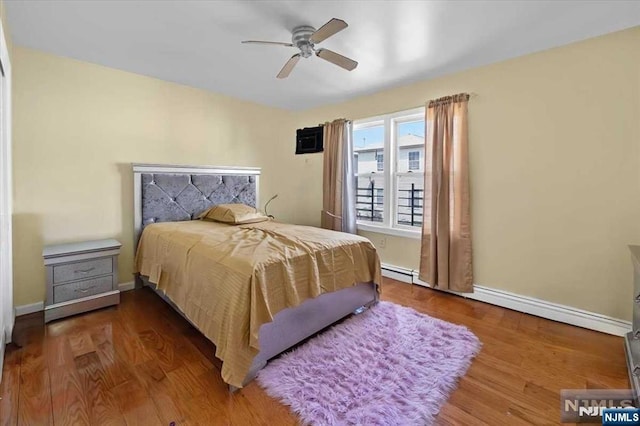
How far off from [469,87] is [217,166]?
315cm

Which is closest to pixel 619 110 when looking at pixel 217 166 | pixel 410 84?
pixel 410 84

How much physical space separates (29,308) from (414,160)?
4.30 metres

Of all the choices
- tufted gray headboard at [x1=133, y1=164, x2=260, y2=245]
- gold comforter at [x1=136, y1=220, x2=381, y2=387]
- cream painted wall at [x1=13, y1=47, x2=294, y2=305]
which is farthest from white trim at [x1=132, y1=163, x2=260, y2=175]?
gold comforter at [x1=136, y1=220, x2=381, y2=387]

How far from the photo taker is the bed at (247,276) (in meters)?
1.67

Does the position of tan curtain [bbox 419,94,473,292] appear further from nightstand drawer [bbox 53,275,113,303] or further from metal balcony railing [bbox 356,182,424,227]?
nightstand drawer [bbox 53,275,113,303]

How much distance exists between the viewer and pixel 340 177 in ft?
13.2

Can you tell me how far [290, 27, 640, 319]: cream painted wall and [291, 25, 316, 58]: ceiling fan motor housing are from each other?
5.49ft

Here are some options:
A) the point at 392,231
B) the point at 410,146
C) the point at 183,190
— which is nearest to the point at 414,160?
the point at 410,146

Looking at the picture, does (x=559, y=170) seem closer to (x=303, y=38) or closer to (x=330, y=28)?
(x=330, y=28)

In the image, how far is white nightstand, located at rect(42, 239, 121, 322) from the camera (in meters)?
2.38

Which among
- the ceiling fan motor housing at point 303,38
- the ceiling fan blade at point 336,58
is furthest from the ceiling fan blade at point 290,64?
the ceiling fan blade at point 336,58

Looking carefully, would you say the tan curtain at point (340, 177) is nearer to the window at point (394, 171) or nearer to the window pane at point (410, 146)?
the window at point (394, 171)

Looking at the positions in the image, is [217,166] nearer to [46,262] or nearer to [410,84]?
[46,262]

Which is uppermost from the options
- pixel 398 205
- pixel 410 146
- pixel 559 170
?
pixel 410 146
